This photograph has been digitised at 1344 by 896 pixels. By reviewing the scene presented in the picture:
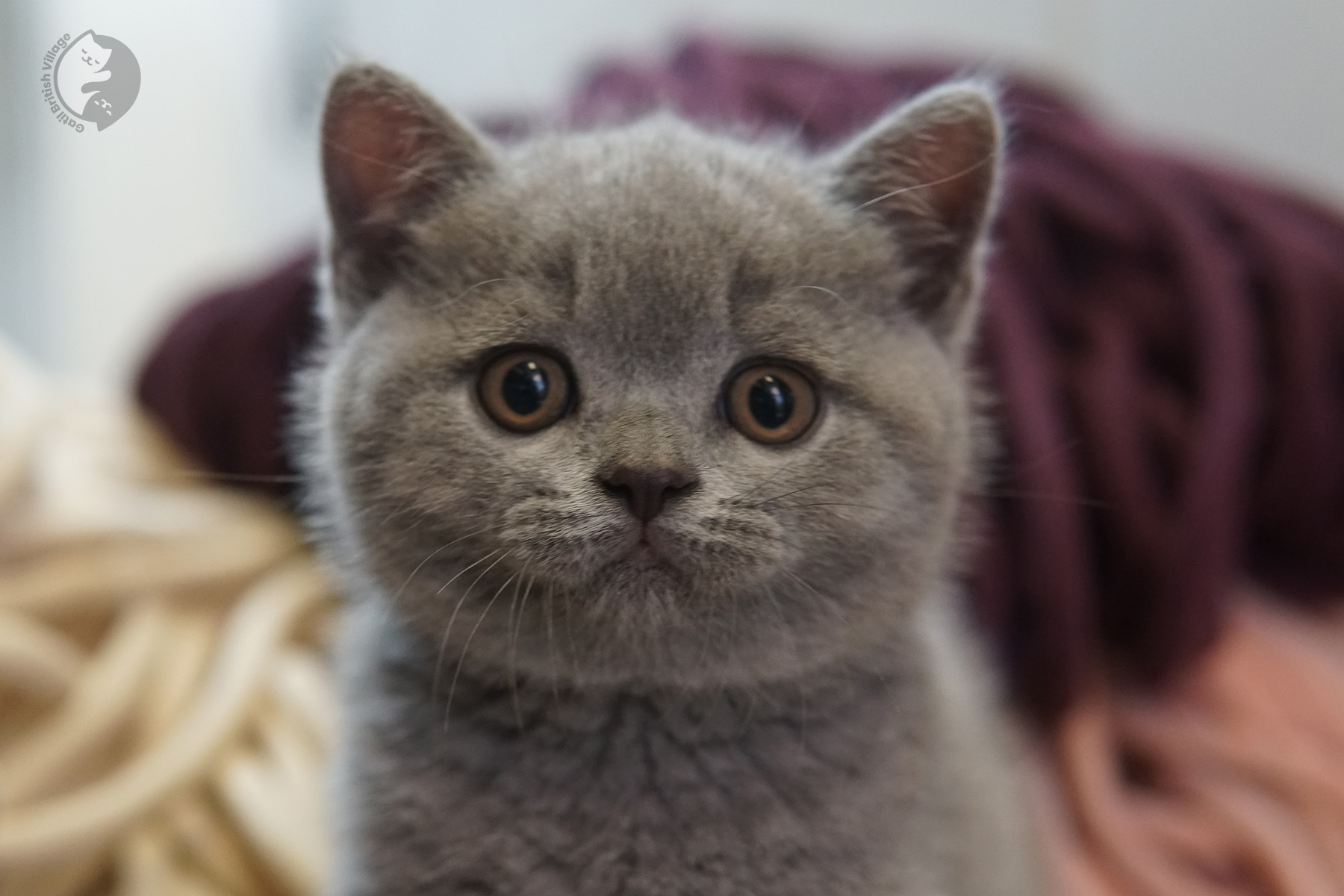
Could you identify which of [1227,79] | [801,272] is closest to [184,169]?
[801,272]

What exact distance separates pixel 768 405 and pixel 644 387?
79mm

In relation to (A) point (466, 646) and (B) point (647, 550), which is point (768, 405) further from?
(A) point (466, 646)

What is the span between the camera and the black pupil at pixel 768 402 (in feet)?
2.25

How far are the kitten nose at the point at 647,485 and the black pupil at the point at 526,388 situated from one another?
0.08 m

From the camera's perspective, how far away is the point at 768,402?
27.0 inches

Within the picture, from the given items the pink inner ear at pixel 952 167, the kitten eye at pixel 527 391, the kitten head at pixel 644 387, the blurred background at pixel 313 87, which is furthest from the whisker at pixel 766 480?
the blurred background at pixel 313 87

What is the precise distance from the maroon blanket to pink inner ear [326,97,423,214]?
1.14 ft

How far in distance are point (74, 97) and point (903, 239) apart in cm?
51

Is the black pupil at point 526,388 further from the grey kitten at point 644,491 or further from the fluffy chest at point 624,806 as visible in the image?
the fluffy chest at point 624,806

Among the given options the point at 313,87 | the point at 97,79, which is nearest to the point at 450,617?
the point at 97,79

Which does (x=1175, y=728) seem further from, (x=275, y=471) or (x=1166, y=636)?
(x=275, y=471)

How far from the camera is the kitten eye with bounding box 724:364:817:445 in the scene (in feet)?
2.24

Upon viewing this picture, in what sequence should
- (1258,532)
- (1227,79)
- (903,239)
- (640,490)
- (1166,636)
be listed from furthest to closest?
1. (1227,79)
2. (1258,532)
3. (1166,636)
4. (903,239)
5. (640,490)

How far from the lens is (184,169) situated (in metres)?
1.17
